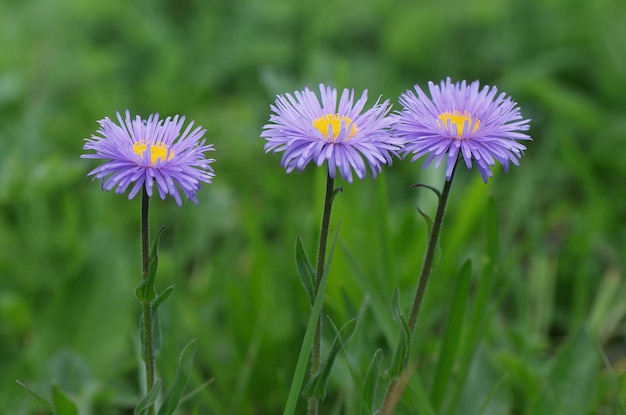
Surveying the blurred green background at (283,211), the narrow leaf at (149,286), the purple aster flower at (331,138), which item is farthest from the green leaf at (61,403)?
the purple aster flower at (331,138)

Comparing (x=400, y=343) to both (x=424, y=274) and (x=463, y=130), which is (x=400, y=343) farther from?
(x=463, y=130)

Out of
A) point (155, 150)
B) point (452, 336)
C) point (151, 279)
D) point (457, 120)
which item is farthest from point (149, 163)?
point (452, 336)

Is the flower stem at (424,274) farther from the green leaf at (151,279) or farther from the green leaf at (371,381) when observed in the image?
the green leaf at (151,279)

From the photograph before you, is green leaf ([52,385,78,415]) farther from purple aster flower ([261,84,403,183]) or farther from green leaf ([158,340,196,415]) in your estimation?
purple aster flower ([261,84,403,183])

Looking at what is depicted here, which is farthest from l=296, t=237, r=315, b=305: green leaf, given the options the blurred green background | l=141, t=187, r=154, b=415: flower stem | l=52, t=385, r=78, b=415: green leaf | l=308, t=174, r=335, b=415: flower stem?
l=52, t=385, r=78, b=415: green leaf

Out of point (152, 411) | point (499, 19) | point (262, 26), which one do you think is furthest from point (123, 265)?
point (499, 19)
